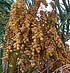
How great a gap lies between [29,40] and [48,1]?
1.25ft

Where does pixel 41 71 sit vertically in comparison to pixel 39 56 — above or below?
below

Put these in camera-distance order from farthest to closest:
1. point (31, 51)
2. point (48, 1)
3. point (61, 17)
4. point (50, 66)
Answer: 1. point (61, 17)
2. point (48, 1)
3. point (50, 66)
4. point (31, 51)

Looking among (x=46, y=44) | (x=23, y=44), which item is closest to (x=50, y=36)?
(x=46, y=44)

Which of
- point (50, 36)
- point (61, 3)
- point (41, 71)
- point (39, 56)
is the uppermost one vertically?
point (61, 3)

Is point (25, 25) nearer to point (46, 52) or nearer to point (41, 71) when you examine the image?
point (46, 52)

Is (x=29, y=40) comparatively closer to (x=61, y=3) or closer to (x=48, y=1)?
(x=48, y=1)

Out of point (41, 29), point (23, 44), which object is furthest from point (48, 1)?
point (23, 44)

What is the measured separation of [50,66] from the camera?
157 centimetres

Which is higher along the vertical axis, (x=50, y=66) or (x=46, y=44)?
(x=46, y=44)

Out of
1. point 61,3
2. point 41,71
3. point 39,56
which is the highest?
point 61,3

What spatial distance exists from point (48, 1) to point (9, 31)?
0.38 metres

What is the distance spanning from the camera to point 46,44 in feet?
4.73

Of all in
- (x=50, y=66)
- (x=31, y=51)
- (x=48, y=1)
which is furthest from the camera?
(x=48, y=1)

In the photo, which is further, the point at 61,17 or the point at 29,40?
the point at 61,17
